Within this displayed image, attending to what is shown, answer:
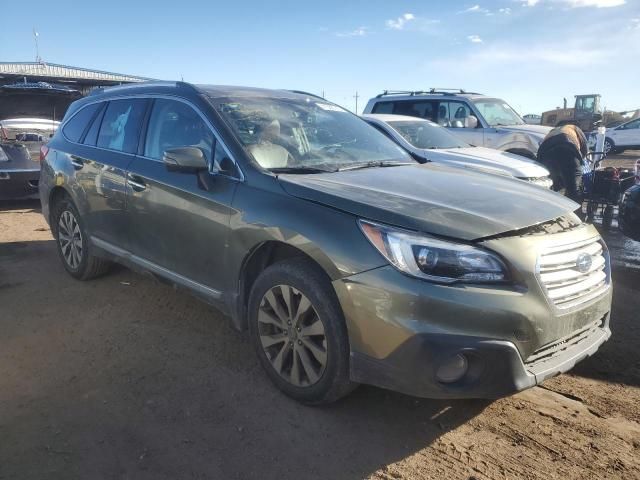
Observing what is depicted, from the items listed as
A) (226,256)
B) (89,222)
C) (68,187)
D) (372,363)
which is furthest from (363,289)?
(68,187)

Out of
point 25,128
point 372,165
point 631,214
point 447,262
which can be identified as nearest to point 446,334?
point 447,262

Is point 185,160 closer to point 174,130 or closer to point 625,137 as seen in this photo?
point 174,130

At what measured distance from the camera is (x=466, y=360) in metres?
2.43

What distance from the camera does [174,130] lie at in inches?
149

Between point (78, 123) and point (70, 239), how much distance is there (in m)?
1.14

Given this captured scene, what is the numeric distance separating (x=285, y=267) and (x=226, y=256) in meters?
0.52

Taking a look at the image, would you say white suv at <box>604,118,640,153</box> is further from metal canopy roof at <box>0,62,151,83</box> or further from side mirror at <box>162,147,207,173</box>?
metal canopy roof at <box>0,62,151,83</box>

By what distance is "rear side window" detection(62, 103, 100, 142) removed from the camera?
4871 mm

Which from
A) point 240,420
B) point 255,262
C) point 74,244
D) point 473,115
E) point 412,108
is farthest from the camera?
point 412,108

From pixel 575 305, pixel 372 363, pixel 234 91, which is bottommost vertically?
pixel 372 363

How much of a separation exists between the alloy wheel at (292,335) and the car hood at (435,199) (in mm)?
586

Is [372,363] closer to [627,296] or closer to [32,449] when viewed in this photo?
[32,449]

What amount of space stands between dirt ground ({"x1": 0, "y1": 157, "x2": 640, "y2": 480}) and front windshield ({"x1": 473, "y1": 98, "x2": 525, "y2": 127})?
7.12m

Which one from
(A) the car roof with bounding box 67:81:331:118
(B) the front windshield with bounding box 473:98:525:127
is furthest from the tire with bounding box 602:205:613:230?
(A) the car roof with bounding box 67:81:331:118
